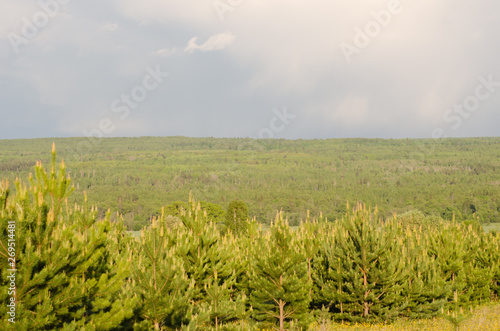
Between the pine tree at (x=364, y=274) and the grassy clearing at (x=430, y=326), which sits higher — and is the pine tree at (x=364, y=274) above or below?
above

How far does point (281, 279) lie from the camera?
15977 mm

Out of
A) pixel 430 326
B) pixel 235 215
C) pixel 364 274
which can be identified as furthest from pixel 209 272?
pixel 235 215

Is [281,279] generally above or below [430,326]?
above

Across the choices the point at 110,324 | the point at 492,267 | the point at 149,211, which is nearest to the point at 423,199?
the point at 149,211

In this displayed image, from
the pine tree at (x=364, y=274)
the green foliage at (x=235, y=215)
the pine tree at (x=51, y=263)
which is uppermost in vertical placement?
the pine tree at (x=51, y=263)

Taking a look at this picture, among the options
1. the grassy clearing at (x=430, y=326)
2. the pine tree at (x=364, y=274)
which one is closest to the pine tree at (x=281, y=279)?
the grassy clearing at (x=430, y=326)

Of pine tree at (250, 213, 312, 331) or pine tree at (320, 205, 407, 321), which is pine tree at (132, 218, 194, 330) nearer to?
pine tree at (250, 213, 312, 331)

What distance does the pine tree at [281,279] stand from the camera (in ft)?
51.9

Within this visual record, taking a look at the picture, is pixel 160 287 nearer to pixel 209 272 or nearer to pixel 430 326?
pixel 209 272

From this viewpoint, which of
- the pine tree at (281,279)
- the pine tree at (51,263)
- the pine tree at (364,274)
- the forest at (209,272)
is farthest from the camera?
the pine tree at (364,274)

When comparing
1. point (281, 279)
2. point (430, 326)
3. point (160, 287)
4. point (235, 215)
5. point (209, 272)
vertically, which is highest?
point (160, 287)

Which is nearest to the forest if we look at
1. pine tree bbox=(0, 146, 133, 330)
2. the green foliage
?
pine tree bbox=(0, 146, 133, 330)

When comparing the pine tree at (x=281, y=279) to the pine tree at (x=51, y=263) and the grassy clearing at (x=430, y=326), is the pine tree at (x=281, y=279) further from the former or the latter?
the pine tree at (x=51, y=263)

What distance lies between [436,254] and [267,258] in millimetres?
12449
